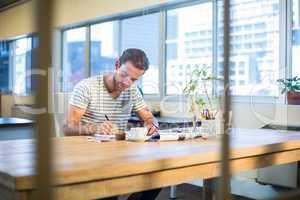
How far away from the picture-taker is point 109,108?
8.56ft

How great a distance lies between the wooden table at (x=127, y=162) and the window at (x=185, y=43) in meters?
2.38

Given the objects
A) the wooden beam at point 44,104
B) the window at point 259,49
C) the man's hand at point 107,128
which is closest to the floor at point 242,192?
the window at point 259,49

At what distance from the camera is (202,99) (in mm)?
2568

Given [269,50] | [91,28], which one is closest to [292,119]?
[269,50]

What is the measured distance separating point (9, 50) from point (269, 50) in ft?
20.5

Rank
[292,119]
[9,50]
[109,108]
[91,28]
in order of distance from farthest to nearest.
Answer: [9,50] < [91,28] < [292,119] < [109,108]

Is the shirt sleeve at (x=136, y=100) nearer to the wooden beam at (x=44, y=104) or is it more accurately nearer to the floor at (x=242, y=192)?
the floor at (x=242, y=192)

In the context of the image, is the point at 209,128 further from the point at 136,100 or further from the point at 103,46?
the point at 103,46

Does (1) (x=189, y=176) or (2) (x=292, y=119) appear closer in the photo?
(1) (x=189, y=176)

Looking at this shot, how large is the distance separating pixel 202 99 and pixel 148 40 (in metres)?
2.83

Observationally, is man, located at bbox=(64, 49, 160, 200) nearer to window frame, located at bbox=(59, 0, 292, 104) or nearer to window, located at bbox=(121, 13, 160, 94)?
window frame, located at bbox=(59, 0, 292, 104)

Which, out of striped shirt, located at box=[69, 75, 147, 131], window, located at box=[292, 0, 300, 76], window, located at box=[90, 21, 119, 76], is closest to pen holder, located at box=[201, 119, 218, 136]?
striped shirt, located at box=[69, 75, 147, 131]

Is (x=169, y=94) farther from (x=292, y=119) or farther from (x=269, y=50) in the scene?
(x=292, y=119)

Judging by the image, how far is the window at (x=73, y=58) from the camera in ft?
20.8
